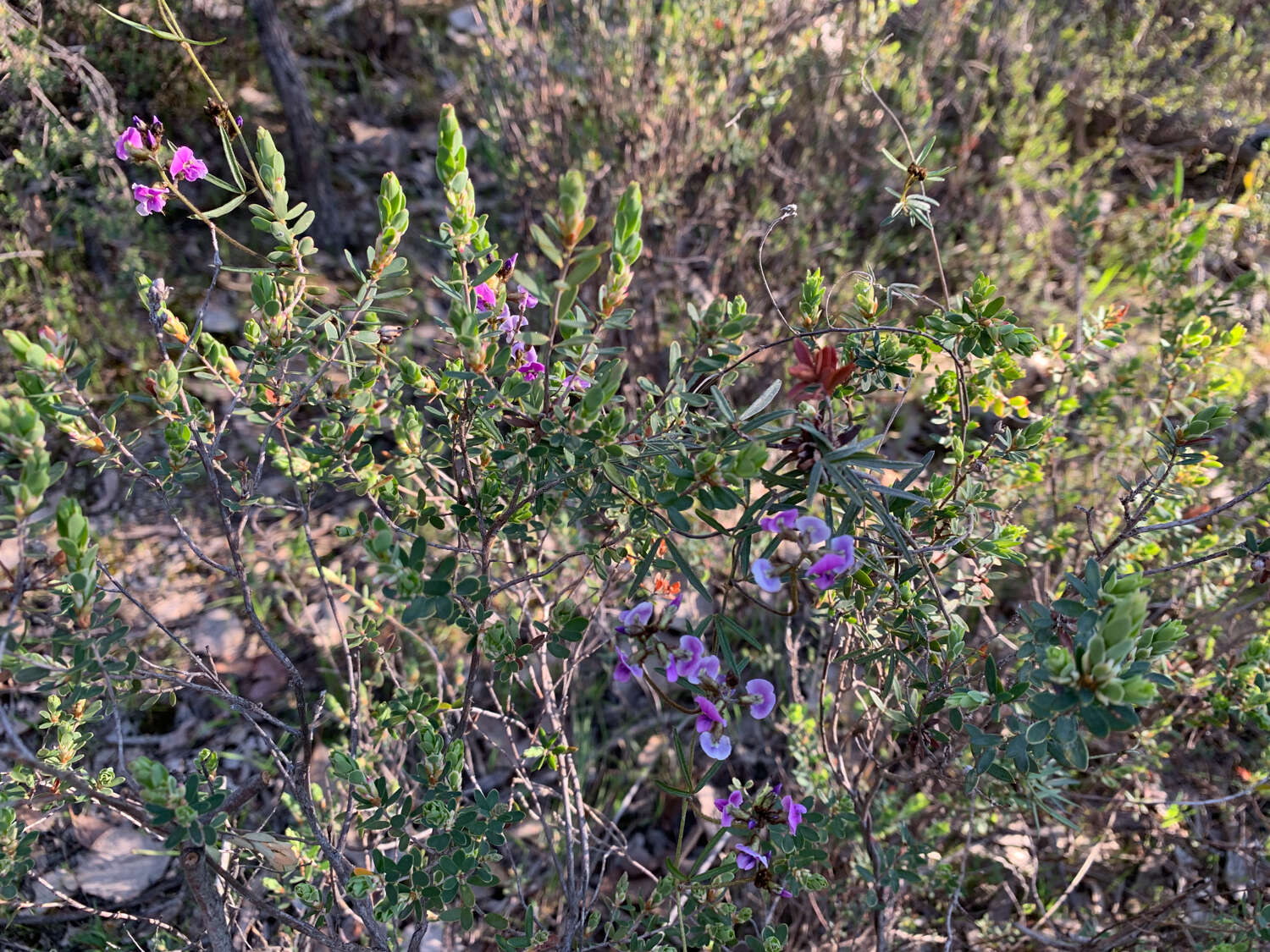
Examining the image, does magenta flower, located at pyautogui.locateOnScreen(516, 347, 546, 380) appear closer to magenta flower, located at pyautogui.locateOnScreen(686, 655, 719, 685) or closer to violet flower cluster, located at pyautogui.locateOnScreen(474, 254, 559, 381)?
violet flower cluster, located at pyautogui.locateOnScreen(474, 254, 559, 381)

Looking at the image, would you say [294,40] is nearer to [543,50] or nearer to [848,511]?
[543,50]

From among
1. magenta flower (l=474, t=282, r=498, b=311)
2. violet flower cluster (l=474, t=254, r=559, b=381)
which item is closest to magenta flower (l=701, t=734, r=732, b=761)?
violet flower cluster (l=474, t=254, r=559, b=381)

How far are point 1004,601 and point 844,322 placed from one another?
1788 millimetres

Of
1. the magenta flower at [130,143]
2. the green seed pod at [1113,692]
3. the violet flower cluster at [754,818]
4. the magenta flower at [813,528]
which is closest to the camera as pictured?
the green seed pod at [1113,692]

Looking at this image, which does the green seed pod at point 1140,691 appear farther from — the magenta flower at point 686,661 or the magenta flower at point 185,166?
the magenta flower at point 185,166

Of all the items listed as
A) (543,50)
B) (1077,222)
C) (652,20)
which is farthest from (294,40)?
(1077,222)

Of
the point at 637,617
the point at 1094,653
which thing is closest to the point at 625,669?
the point at 637,617

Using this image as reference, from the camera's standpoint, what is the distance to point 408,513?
1473 mm

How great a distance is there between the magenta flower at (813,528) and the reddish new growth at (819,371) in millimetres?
174

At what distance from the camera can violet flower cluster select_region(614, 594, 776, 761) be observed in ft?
3.95

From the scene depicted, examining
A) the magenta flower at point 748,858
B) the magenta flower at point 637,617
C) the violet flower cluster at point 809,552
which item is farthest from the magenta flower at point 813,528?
the magenta flower at point 748,858

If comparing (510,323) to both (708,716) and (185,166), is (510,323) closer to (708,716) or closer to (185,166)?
(185,166)

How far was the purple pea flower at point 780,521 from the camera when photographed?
1.13 metres

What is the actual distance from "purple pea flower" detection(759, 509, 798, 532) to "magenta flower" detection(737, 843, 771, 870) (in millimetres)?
608
